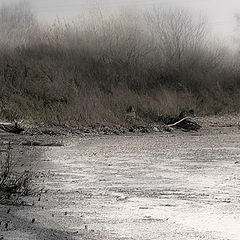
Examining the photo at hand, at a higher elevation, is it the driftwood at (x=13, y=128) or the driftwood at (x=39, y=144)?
the driftwood at (x=13, y=128)

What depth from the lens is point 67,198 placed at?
9.94 metres

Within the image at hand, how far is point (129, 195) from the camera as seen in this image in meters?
10.2

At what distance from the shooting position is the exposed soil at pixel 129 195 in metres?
7.81

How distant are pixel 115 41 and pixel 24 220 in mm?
33197

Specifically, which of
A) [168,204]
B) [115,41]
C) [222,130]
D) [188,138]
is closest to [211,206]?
[168,204]

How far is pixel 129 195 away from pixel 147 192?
0.41 meters

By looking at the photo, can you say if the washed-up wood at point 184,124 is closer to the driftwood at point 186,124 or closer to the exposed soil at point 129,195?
the driftwood at point 186,124

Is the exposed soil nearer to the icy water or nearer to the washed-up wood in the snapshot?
the icy water

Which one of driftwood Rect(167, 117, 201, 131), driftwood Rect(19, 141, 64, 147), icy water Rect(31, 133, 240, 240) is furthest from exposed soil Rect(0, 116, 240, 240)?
driftwood Rect(167, 117, 201, 131)

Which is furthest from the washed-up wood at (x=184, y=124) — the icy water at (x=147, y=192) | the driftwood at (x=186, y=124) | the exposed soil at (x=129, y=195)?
the icy water at (x=147, y=192)

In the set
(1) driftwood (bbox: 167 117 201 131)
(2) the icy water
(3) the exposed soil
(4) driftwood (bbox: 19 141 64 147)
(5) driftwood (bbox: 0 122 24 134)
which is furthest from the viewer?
(1) driftwood (bbox: 167 117 201 131)

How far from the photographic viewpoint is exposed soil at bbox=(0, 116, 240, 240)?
7812mm

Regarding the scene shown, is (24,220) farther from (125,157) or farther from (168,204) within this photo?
(125,157)

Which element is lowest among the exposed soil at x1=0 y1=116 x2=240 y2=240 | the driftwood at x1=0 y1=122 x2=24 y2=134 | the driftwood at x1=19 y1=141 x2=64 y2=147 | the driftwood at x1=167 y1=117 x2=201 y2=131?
the exposed soil at x1=0 y1=116 x2=240 y2=240
